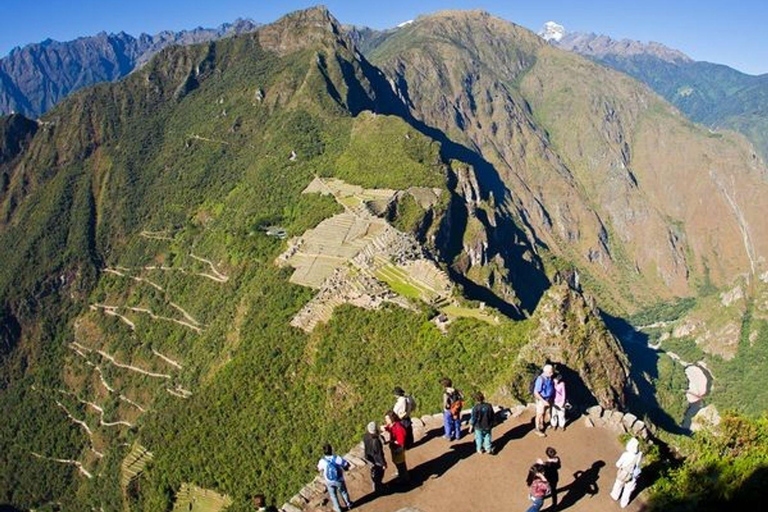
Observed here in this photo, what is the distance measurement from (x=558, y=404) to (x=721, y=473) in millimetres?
6457

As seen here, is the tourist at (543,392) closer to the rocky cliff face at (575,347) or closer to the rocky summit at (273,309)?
the rocky summit at (273,309)

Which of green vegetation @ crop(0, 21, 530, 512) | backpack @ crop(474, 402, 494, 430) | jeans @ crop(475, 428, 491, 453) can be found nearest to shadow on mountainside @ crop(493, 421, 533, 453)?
jeans @ crop(475, 428, 491, 453)

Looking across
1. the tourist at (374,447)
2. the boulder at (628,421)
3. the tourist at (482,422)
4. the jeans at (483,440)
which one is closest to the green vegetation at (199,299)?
the boulder at (628,421)

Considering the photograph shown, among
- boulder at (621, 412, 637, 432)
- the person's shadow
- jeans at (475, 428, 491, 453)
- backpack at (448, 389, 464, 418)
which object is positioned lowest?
the person's shadow

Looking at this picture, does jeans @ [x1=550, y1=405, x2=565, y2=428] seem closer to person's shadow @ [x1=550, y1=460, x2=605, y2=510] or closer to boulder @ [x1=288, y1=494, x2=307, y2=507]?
person's shadow @ [x1=550, y1=460, x2=605, y2=510]

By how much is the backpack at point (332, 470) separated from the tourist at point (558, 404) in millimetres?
9991

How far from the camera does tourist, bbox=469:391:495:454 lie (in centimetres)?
2553

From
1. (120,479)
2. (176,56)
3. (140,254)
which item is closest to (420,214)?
(120,479)

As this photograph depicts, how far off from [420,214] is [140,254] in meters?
71.9

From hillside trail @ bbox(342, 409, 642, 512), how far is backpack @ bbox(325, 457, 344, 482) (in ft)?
7.69

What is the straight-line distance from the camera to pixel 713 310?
18100cm

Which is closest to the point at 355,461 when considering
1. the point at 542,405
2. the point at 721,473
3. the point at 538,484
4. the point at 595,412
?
the point at 538,484

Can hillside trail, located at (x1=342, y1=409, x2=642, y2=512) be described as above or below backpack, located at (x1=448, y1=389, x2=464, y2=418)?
below

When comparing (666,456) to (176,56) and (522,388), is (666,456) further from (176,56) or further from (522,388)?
(176,56)
